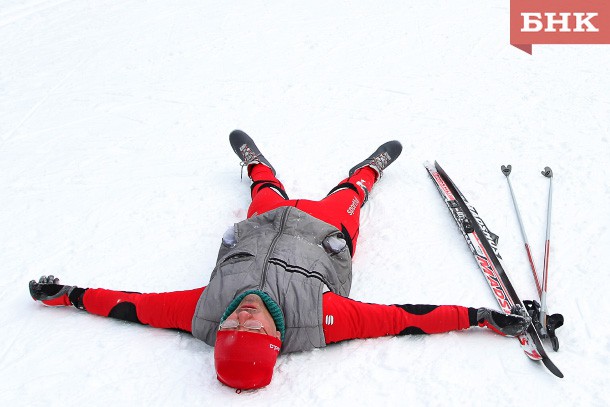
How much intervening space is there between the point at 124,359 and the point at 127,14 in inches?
274

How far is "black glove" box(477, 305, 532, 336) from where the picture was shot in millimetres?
3133

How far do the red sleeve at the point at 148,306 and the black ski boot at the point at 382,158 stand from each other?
6.54 ft

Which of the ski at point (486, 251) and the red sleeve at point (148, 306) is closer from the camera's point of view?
the ski at point (486, 251)

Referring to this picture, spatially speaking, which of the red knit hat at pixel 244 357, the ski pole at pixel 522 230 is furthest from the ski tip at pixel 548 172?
the red knit hat at pixel 244 357

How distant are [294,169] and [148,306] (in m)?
2.18

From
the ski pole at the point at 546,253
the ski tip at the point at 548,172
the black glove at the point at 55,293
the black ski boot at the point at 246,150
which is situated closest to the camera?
the ski pole at the point at 546,253

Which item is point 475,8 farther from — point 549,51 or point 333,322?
point 333,322

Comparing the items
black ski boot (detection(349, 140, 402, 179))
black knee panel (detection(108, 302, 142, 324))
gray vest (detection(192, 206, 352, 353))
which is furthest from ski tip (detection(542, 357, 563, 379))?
black knee panel (detection(108, 302, 142, 324))

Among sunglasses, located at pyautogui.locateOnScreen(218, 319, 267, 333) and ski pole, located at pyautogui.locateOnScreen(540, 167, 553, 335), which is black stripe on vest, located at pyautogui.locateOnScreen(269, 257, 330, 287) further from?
ski pole, located at pyautogui.locateOnScreen(540, 167, 553, 335)

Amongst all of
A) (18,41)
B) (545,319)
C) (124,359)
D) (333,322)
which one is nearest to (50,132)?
(18,41)

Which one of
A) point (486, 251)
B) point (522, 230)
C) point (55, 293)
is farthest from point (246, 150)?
point (522, 230)

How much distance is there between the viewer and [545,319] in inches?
126

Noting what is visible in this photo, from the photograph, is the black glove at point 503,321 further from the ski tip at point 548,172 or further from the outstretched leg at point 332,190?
the ski tip at point 548,172

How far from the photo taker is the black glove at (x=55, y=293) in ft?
12.0
